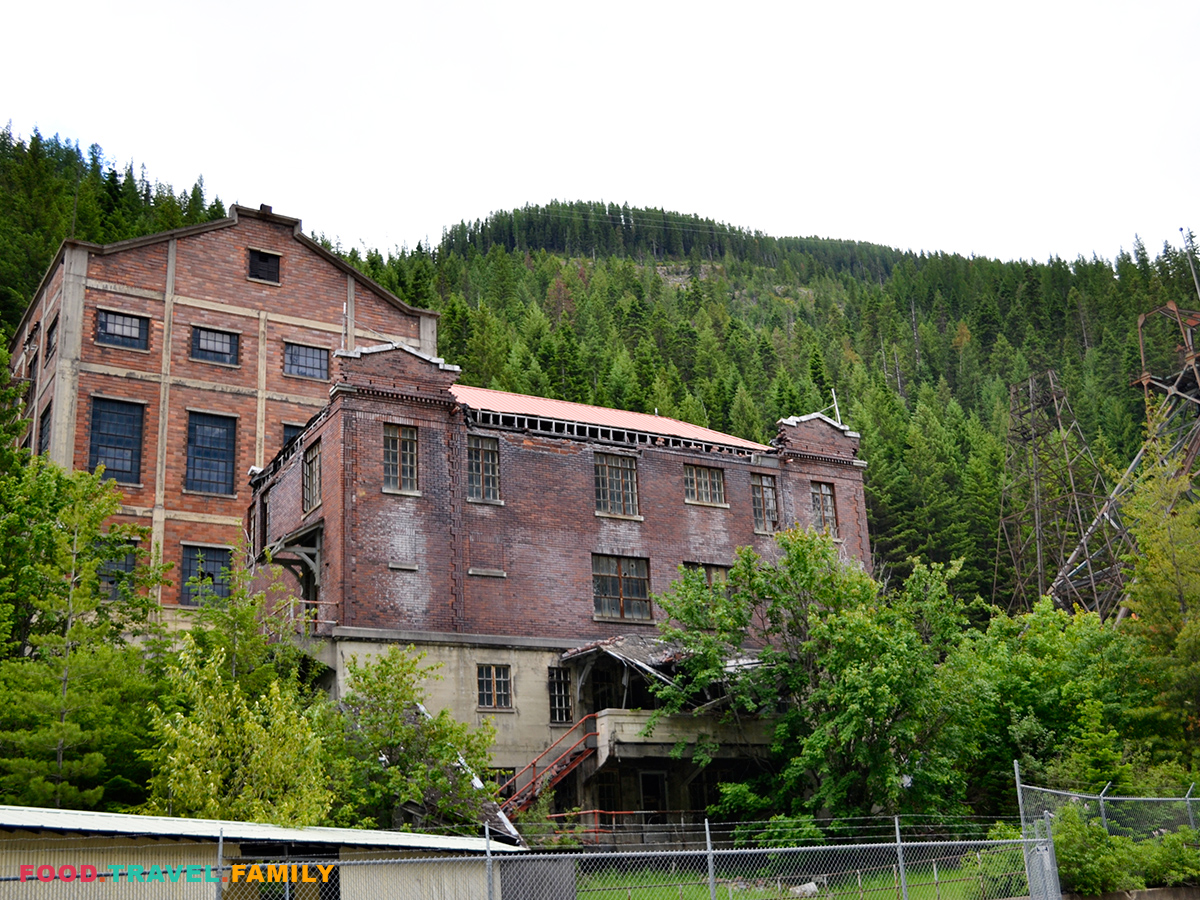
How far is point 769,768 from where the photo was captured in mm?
31875

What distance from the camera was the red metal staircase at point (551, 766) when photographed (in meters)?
28.4

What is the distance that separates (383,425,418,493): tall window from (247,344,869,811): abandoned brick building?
48 millimetres

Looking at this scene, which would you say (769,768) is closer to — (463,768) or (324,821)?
(463,768)

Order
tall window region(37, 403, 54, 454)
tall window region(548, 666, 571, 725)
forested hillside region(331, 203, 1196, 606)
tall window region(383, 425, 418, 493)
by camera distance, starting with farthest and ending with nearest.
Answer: forested hillside region(331, 203, 1196, 606), tall window region(37, 403, 54, 454), tall window region(383, 425, 418, 493), tall window region(548, 666, 571, 725)

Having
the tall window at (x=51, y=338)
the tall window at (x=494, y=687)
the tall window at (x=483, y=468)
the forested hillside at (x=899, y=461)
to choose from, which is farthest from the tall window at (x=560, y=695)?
the tall window at (x=51, y=338)

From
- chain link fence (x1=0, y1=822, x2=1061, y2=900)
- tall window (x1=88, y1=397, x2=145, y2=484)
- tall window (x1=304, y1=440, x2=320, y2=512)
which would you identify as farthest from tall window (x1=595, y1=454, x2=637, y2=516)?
tall window (x1=88, y1=397, x2=145, y2=484)

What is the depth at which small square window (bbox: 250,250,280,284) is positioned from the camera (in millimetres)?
46312

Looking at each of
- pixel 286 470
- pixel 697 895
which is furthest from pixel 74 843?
pixel 286 470

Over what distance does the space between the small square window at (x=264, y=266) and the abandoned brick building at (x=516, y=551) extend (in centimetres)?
1159

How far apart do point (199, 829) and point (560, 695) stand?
17.2 m

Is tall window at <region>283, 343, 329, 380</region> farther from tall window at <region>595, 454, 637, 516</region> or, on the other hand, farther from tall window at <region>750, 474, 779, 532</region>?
tall window at <region>750, 474, 779, 532</region>

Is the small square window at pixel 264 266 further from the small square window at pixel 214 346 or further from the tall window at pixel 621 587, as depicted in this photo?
the tall window at pixel 621 587

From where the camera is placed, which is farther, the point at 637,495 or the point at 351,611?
the point at 637,495

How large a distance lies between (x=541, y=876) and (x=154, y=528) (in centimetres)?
2624
